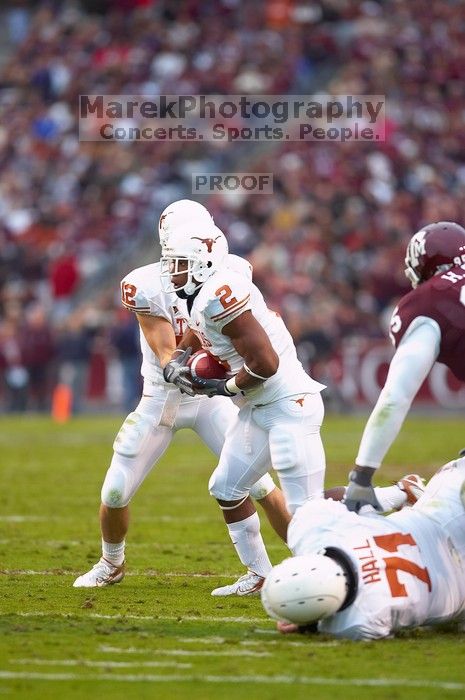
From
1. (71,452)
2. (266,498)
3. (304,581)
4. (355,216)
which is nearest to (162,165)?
(355,216)

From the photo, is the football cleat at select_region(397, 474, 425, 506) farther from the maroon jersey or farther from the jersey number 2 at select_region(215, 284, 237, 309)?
the jersey number 2 at select_region(215, 284, 237, 309)

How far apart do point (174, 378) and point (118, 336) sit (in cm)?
1175

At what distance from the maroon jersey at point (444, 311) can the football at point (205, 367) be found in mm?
1084

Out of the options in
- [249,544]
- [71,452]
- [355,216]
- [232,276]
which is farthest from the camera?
[355,216]

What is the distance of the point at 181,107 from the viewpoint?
20656 millimetres

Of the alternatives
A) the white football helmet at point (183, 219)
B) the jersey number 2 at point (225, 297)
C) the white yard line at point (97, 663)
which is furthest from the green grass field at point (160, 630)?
the white football helmet at point (183, 219)

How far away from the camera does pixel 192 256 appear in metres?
6.17

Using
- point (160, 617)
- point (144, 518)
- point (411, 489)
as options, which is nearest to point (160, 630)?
point (160, 617)

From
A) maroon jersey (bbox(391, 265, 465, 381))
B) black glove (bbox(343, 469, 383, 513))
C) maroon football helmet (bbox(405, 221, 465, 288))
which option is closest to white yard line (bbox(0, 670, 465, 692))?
black glove (bbox(343, 469, 383, 513))

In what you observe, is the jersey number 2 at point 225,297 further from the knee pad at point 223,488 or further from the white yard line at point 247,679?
the white yard line at point 247,679

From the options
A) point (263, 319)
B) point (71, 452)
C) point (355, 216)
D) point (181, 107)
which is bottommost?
point (71, 452)

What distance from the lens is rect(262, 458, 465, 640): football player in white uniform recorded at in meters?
5.09

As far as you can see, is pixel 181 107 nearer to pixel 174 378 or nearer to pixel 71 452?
pixel 71 452

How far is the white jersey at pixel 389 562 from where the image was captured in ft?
16.9
